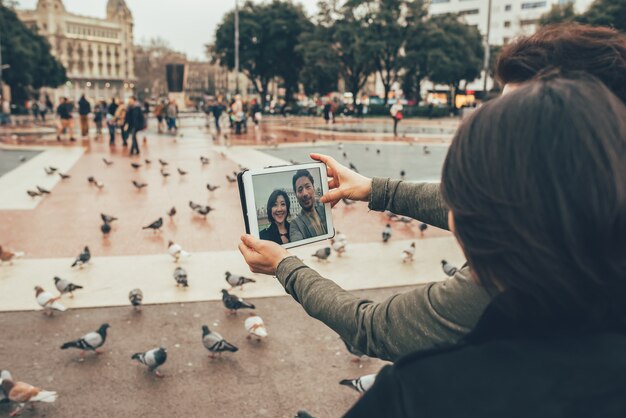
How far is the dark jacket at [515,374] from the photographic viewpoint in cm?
90

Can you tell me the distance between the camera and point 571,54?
1702 mm

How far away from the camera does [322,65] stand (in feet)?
158

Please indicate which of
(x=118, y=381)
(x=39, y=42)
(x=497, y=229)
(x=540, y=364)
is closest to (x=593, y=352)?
(x=540, y=364)

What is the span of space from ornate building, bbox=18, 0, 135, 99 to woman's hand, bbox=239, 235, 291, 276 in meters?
132

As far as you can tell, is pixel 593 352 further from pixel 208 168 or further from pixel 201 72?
pixel 201 72

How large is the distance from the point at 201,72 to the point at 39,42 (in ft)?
252

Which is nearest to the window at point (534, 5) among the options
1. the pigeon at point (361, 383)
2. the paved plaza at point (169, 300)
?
the paved plaza at point (169, 300)

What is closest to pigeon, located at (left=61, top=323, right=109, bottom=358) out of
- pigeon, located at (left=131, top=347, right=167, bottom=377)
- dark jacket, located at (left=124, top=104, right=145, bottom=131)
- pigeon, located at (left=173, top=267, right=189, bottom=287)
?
pigeon, located at (left=131, top=347, right=167, bottom=377)

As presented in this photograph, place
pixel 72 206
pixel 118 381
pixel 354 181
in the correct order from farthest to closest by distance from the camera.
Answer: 1. pixel 72 206
2. pixel 118 381
3. pixel 354 181

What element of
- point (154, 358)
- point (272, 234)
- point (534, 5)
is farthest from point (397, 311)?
point (534, 5)

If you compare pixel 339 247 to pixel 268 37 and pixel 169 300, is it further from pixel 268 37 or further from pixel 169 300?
pixel 268 37

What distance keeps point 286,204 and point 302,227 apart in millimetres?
115

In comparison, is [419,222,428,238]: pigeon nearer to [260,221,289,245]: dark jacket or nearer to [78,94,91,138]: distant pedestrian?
[260,221,289,245]: dark jacket

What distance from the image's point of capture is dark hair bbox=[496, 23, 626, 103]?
5.47 ft
